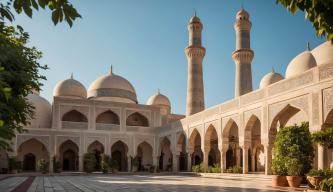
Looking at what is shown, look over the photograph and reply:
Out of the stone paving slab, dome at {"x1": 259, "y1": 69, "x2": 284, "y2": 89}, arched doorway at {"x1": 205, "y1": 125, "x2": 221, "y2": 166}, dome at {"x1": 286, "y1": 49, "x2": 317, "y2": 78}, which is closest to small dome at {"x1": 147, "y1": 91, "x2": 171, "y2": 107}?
arched doorway at {"x1": 205, "y1": 125, "x2": 221, "y2": 166}

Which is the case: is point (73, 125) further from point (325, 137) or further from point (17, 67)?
point (17, 67)

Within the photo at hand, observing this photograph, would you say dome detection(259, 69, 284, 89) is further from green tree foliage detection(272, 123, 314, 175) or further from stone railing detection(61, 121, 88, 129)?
green tree foliage detection(272, 123, 314, 175)

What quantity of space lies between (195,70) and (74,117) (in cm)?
1030

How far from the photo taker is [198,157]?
31453 mm

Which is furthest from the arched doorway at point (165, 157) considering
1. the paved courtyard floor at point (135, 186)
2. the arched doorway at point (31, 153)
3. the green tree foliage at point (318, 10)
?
the green tree foliage at point (318, 10)

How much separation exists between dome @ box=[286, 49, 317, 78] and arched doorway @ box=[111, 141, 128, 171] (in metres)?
14.9

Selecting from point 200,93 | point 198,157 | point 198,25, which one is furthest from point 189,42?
point 198,157

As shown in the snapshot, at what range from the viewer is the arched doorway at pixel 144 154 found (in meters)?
30.9

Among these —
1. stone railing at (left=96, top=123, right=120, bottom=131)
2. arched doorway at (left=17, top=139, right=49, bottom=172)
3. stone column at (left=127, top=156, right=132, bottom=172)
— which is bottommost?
stone column at (left=127, top=156, right=132, bottom=172)

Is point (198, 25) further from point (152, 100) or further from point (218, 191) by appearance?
point (218, 191)

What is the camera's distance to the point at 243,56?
25.7 m

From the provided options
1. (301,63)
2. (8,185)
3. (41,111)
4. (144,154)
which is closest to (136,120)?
(144,154)

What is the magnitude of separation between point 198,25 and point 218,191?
68.1 feet

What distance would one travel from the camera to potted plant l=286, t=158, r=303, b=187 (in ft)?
39.1
